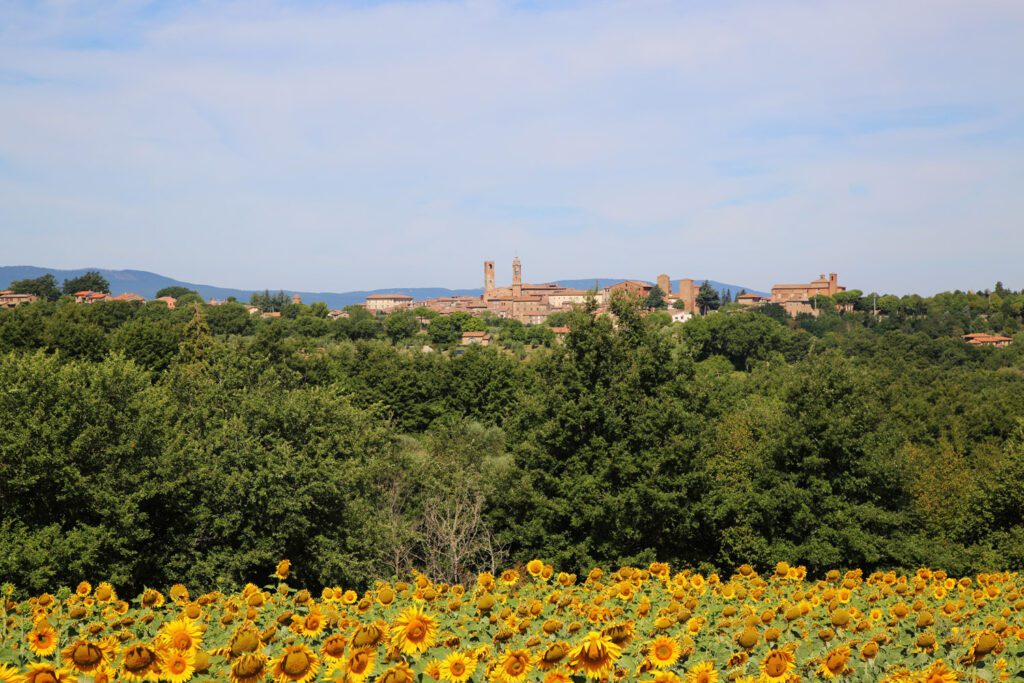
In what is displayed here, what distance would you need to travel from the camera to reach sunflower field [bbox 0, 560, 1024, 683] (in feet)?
13.6

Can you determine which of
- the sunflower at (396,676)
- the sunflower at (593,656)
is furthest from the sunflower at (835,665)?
the sunflower at (396,676)

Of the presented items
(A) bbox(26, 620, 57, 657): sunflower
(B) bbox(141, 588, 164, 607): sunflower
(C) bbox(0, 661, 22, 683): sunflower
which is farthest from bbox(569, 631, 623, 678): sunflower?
(B) bbox(141, 588, 164, 607): sunflower

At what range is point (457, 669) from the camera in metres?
4.29

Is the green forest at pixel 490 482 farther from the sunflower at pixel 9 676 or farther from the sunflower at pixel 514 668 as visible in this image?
the sunflower at pixel 514 668

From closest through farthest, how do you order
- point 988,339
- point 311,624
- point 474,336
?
point 311,624 < point 988,339 < point 474,336

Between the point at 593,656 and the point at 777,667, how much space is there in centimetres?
129

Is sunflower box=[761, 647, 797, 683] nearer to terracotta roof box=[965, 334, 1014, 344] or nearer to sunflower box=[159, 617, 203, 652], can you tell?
sunflower box=[159, 617, 203, 652]

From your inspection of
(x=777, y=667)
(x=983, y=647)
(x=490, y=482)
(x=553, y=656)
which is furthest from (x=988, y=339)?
(x=553, y=656)

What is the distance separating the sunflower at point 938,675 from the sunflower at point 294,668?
325cm

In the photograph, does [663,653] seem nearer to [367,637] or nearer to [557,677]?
[557,677]

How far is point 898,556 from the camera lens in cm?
2267

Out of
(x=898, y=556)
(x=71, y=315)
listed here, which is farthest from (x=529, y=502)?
(x=71, y=315)

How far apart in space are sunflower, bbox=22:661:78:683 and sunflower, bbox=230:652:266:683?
2.44 ft

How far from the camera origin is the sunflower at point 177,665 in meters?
4.20
